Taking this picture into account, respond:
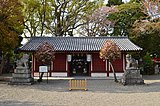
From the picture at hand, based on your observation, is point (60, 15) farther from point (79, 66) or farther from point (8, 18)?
point (8, 18)

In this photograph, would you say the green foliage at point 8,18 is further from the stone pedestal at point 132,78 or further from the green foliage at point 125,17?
the green foliage at point 125,17

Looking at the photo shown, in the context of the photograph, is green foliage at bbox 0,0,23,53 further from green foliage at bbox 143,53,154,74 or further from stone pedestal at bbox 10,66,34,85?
green foliage at bbox 143,53,154,74

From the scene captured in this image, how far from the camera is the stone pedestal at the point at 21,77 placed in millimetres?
17375

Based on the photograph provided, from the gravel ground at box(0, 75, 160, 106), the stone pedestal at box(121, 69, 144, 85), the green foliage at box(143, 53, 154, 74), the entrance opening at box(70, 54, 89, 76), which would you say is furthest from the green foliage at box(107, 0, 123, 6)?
the gravel ground at box(0, 75, 160, 106)

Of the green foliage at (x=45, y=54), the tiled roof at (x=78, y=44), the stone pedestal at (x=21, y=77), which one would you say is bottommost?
the stone pedestal at (x=21, y=77)

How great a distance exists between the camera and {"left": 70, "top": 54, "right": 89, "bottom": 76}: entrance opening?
2673 cm

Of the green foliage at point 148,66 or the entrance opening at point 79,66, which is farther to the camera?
the green foliage at point 148,66

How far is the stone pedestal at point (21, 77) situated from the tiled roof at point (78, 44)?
6296 mm

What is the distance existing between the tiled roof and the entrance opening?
157cm

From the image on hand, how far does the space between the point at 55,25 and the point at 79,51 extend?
1286cm

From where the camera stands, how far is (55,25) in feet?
118

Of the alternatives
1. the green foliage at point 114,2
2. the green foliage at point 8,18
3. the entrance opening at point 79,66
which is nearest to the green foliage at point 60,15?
the green foliage at point 114,2

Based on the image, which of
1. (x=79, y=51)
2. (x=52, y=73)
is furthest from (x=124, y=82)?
(x=52, y=73)

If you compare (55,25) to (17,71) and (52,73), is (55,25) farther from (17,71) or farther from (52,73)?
(17,71)
